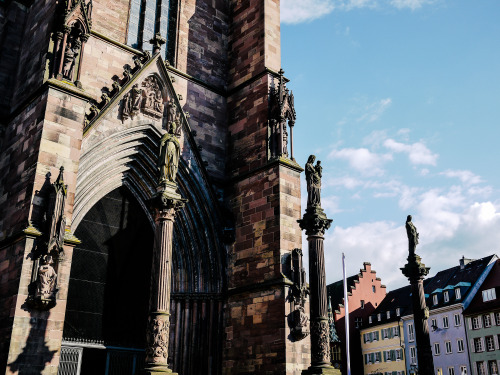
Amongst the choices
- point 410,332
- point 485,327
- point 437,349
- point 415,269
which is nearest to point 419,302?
point 415,269

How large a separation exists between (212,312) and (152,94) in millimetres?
5752

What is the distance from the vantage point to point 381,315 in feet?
151

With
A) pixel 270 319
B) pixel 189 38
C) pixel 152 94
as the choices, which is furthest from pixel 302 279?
pixel 189 38

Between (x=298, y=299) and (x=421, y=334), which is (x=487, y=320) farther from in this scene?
(x=298, y=299)

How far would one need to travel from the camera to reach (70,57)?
498 inches

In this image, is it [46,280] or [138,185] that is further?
[138,185]

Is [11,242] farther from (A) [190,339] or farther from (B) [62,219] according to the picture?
(A) [190,339]

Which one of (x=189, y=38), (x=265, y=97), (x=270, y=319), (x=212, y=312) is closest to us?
(x=270, y=319)

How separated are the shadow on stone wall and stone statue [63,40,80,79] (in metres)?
5.10

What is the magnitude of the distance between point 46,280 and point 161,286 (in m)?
2.20

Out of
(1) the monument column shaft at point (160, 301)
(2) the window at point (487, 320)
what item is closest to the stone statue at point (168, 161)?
(1) the monument column shaft at point (160, 301)

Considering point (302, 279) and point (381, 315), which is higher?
point (381, 315)

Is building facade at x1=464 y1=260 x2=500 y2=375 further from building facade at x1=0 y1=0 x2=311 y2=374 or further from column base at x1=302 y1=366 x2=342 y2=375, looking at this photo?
column base at x1=302 y1=366 x2=342 y2=375

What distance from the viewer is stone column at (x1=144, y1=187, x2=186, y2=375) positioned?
31.9 feet
